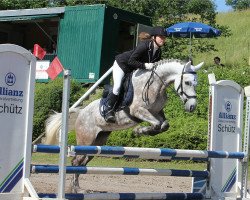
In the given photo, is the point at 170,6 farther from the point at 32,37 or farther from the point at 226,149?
the point at 226,149

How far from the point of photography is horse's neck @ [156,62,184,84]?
9.38m

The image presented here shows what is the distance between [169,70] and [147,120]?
760 millimetres

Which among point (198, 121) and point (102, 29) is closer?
point (198, 121)

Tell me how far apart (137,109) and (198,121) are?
7.69m

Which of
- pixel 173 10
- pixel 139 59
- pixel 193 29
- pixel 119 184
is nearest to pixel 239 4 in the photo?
pixel 173 10

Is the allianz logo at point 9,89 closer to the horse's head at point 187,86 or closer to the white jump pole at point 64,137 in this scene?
the white jump pole at point 64,137

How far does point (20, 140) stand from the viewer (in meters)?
6.92

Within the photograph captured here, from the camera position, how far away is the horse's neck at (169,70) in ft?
30.8

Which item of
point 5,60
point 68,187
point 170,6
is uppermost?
point 170,6

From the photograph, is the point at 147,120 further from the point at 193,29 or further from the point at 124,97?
the point at 193,29

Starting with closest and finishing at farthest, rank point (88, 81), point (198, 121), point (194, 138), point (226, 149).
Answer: point (226, 149) → point (194, 138) → point (198, 121) → point (88, 81)

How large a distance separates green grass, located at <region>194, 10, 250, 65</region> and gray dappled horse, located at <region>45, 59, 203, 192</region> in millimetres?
17099

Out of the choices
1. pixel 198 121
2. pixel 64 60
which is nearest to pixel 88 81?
pixel 64 60

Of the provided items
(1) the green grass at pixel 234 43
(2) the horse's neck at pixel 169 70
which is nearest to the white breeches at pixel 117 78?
(2) the horse's neck at pixel 169 70
